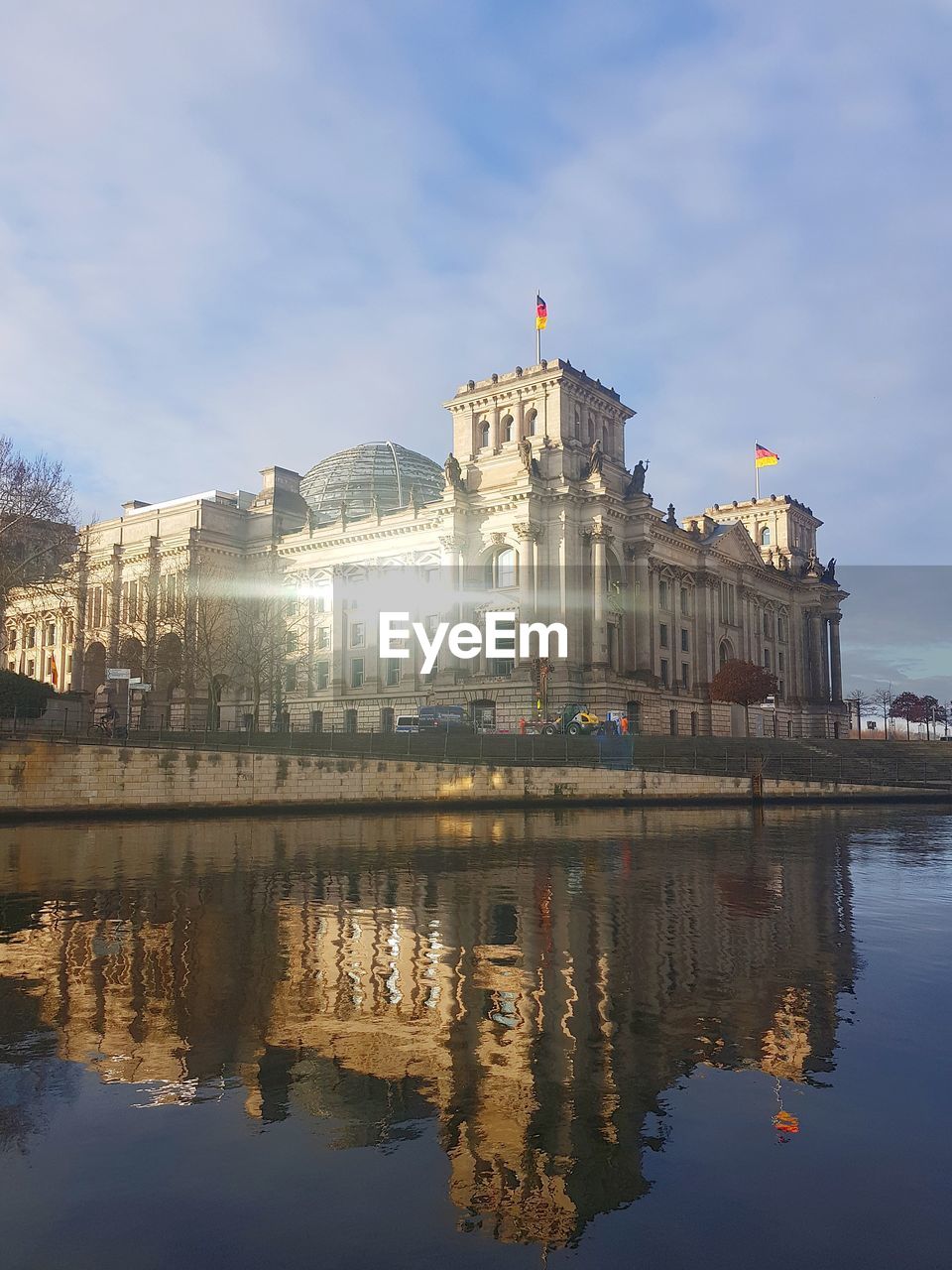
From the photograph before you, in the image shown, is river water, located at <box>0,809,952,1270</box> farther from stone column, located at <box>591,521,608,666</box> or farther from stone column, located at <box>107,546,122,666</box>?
stone column, located at <box>591,521,608,666</box>

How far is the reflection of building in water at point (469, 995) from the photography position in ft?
19.0

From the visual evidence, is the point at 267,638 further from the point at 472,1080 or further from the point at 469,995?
the point at 472,1080

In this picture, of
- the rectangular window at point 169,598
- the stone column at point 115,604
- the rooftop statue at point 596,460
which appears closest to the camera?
the rectangular window at point 169,598

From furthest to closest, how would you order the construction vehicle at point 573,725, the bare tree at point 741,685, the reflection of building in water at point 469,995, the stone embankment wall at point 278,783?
the bare tree at point 741,685 → the construction vehicle at point 573,725 → the stone embankment wall at point 278,783 → the reflection of building in water at point 469,995

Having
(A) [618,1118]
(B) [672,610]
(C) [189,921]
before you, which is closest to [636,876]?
(C) [189,921]

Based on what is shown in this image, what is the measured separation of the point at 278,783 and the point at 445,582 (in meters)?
35.4

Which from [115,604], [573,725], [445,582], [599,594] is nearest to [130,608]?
[115,604]

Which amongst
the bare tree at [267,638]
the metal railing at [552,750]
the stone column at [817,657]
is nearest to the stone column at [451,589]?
the bare tree at [267,638]

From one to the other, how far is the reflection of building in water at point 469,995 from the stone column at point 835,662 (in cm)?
8879

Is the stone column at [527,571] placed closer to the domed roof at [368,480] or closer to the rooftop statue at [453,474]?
the rooftop statue at [453,474]

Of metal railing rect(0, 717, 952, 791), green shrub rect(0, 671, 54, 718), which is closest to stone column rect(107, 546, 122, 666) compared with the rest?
green shrub rect(0, 671, 54, 718)

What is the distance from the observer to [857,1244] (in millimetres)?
4430

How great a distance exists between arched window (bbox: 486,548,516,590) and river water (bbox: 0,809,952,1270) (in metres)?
55.1

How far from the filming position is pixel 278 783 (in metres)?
36.8
